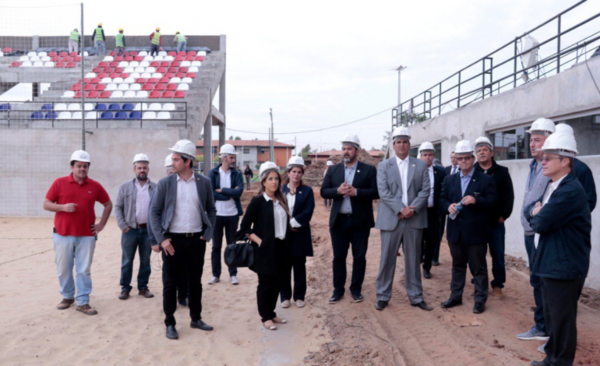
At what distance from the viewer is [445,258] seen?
8109mm

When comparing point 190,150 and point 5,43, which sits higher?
point 5,43

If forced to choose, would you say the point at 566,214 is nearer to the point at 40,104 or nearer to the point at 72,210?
the point at 72,210

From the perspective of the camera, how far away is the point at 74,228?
539 centimetres

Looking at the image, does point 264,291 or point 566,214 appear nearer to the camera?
point 566,214

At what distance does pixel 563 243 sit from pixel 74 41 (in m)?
29.4

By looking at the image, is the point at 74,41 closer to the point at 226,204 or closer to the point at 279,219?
the point at 226,204

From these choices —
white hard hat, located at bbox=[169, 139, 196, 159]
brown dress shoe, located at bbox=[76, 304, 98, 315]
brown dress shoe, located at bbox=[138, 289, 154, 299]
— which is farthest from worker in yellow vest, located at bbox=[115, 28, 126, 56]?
white hard hat, located at bbox=[169, 139, 196, 159]

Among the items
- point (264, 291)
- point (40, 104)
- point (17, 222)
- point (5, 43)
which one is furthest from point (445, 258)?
point (5, 43)

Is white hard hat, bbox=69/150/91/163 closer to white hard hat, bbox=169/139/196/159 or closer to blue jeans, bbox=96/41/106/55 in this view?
white hard hat, bbox=169/139/196/159

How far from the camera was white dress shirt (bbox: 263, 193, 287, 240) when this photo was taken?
5.00 meters

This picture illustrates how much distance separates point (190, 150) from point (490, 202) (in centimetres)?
342

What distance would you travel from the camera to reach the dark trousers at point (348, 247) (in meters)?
5.55

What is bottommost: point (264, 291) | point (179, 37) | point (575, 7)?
point (264, 291)

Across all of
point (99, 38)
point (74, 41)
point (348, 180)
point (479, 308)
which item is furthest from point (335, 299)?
point (74, 41)
